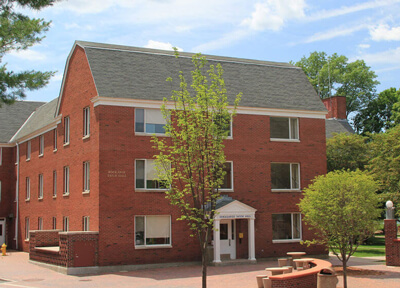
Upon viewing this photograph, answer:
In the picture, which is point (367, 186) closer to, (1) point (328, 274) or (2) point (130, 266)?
(1) point (328, 274)

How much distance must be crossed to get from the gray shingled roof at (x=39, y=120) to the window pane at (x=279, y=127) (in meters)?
15.7

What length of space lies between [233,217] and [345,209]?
29.2 ft

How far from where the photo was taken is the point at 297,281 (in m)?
17.7

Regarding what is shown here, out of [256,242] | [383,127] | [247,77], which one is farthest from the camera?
[383,127]

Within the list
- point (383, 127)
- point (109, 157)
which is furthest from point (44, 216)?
point (383, 127)

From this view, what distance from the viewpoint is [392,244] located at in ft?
84.5

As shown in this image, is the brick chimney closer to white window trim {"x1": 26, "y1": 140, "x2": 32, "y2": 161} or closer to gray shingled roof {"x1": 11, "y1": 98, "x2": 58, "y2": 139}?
gray shingled roof {"x1": 11, "y1": 98, "x2": 58, "y2": 139}

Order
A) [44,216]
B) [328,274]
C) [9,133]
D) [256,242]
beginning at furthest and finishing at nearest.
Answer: [9,133] → [44,216] → [256,242] → [328,274]

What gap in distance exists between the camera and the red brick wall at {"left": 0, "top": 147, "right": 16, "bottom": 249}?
4328 cm

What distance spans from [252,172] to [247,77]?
6.30m

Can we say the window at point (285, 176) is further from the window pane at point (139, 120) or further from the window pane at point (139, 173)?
the window pane at point (139, 120)

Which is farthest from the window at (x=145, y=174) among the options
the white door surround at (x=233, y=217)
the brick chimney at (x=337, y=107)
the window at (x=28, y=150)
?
the brick chimney at (x=337, y=107)

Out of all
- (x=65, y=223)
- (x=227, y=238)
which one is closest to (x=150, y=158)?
(x=227, y=238)

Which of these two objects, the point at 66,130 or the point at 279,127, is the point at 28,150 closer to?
the point at 66,130
